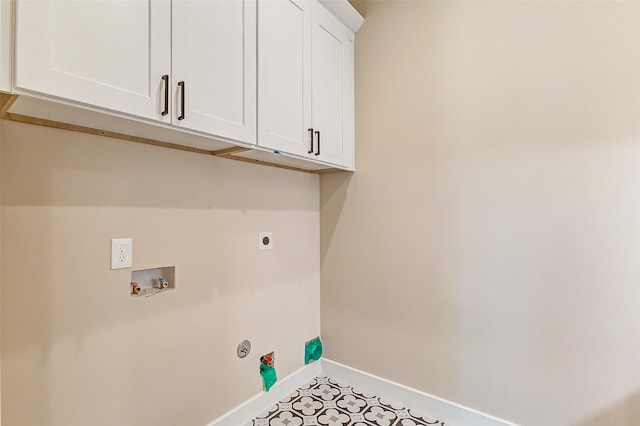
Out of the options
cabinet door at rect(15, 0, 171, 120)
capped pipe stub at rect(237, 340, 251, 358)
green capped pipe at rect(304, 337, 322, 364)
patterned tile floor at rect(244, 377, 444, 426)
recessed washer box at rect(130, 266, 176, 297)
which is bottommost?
patterned tile floor at rect(244, 377, 444, 426)

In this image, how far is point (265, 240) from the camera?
198 cm

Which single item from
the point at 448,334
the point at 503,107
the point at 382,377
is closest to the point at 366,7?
the point at 503,107

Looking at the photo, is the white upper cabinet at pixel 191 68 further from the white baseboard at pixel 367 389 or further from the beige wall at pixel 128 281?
the white baseboard at pixel 367 389

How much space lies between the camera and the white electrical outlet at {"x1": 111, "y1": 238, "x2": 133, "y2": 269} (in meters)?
1.32

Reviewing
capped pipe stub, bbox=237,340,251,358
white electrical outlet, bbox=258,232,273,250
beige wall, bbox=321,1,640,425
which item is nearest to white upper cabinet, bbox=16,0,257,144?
white electrical outlet, bbox=258,232,273,250

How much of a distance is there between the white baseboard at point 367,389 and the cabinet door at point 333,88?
4.98 feet

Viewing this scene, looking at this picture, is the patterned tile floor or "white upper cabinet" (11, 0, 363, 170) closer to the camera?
"white upper cabinet" (11, 0, 363, 170)

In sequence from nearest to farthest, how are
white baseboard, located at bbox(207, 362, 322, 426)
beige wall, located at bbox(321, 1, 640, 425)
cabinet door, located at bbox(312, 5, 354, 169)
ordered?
beige wall, located at bbox(321, 1, 640, 425)
white baseboard, located at bbox(207, 362, 322, 426)
cabinet door, located at bbox(312, 5, 354, 169)

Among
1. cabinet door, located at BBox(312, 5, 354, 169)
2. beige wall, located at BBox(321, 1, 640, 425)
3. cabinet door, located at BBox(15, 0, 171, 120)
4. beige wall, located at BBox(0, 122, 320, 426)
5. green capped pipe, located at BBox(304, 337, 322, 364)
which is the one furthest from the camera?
green capped pipe, located at BBox(304, 337, 322, 364)

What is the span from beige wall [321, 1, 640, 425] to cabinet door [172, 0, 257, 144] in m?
0.98

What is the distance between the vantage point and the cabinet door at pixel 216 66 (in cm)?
121

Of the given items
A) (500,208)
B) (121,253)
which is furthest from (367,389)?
(121,253)

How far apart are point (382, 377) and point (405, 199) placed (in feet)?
4.09

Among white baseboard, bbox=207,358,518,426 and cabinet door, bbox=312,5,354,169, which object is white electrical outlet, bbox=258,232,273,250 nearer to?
cabinet door, bbox=312,5,354,169
